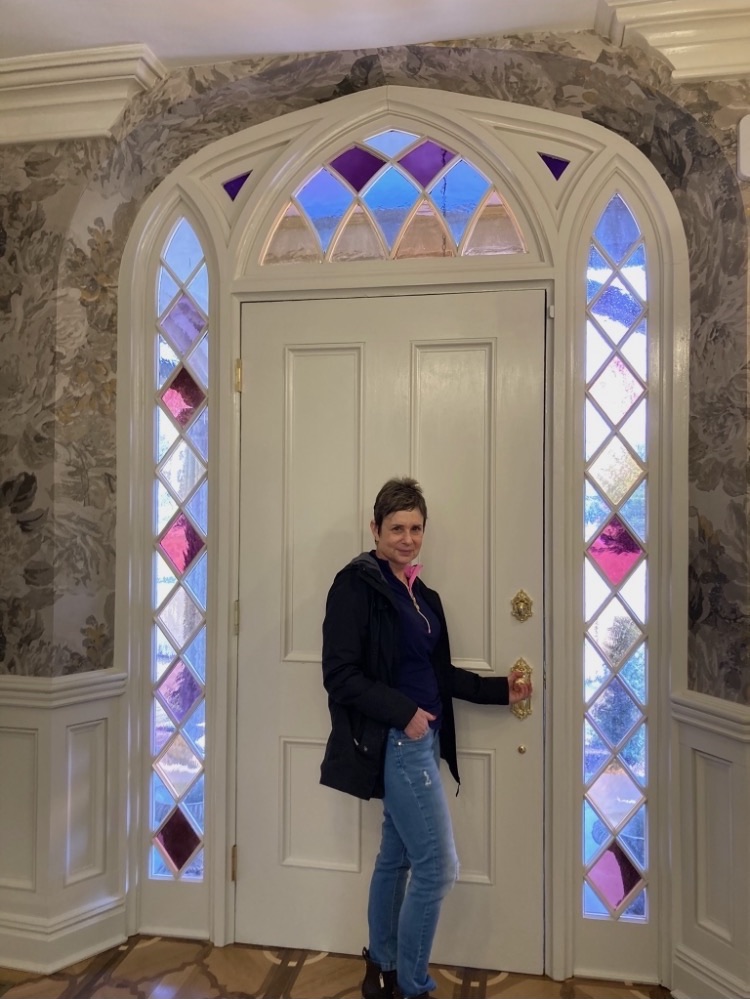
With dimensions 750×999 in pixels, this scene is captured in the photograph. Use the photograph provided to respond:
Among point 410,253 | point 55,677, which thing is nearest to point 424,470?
point 410,253

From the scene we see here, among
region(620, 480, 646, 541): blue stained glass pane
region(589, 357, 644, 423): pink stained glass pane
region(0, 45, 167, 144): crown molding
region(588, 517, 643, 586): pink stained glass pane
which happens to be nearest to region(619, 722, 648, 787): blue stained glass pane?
region(588, 517, 643, 586): pink stained glass pane

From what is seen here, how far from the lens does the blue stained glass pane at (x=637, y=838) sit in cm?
216

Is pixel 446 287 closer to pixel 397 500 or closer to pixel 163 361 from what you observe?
pixel 397 500

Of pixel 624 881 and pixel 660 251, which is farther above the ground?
pixel 660 251

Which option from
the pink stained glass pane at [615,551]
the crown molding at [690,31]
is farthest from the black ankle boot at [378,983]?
the crown molding at [690,31]

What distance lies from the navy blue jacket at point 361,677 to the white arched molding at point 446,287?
536 millimetres

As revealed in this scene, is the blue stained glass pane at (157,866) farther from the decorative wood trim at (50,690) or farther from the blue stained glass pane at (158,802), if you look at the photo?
the decorative wood trim at (50,690)

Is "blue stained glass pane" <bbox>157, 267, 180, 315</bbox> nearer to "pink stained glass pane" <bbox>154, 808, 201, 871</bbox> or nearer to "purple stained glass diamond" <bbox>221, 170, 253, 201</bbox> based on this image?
"purple stained glass diamond" <bbox>221, 170, 253, 201</bbox>

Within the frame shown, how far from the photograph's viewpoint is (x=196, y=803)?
7.75 ft

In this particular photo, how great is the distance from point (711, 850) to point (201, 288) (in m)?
2.19

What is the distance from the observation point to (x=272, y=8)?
6.56 feet

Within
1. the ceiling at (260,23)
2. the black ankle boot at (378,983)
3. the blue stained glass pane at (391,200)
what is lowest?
the black ankle boot at (378,983)

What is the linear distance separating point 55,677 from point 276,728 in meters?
0.66

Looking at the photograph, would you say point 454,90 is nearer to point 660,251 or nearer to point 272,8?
point 272,8
